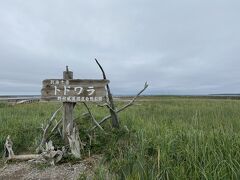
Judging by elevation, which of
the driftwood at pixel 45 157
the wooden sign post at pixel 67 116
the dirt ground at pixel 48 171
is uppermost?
the wooden sign post at pixel 67 116

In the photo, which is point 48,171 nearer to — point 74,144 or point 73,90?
point 74,144

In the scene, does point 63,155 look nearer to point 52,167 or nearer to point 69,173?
point 52,167

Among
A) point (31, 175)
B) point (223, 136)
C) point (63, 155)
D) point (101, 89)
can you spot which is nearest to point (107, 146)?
point (63, 155)

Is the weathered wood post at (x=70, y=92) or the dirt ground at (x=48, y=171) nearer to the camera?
the dirt ground at (x=48, y=171)

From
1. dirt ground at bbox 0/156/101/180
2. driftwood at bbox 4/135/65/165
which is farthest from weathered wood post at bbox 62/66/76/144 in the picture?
dirt ground at bbox 0/156/101/180

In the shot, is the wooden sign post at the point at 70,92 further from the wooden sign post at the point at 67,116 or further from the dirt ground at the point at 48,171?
the dirt ground at the point at 48,171

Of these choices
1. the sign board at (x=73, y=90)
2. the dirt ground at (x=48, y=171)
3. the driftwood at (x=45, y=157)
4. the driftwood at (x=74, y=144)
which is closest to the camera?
the dirt ground at (x=48, y=171)

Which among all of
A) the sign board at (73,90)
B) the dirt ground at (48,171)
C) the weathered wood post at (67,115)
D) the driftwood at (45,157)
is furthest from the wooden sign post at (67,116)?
the dirt ground at (48,171)

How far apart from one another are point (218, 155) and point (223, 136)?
583 mm

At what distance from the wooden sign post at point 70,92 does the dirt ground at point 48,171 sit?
35.6 inches

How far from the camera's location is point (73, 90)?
4.89m

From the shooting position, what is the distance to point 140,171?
3072 millimetres

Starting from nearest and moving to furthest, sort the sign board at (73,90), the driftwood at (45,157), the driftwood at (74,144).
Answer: the driftwood at (45,157), the driftwood at (74,144), the sign board at (73,90)

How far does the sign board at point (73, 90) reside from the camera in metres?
4.87
